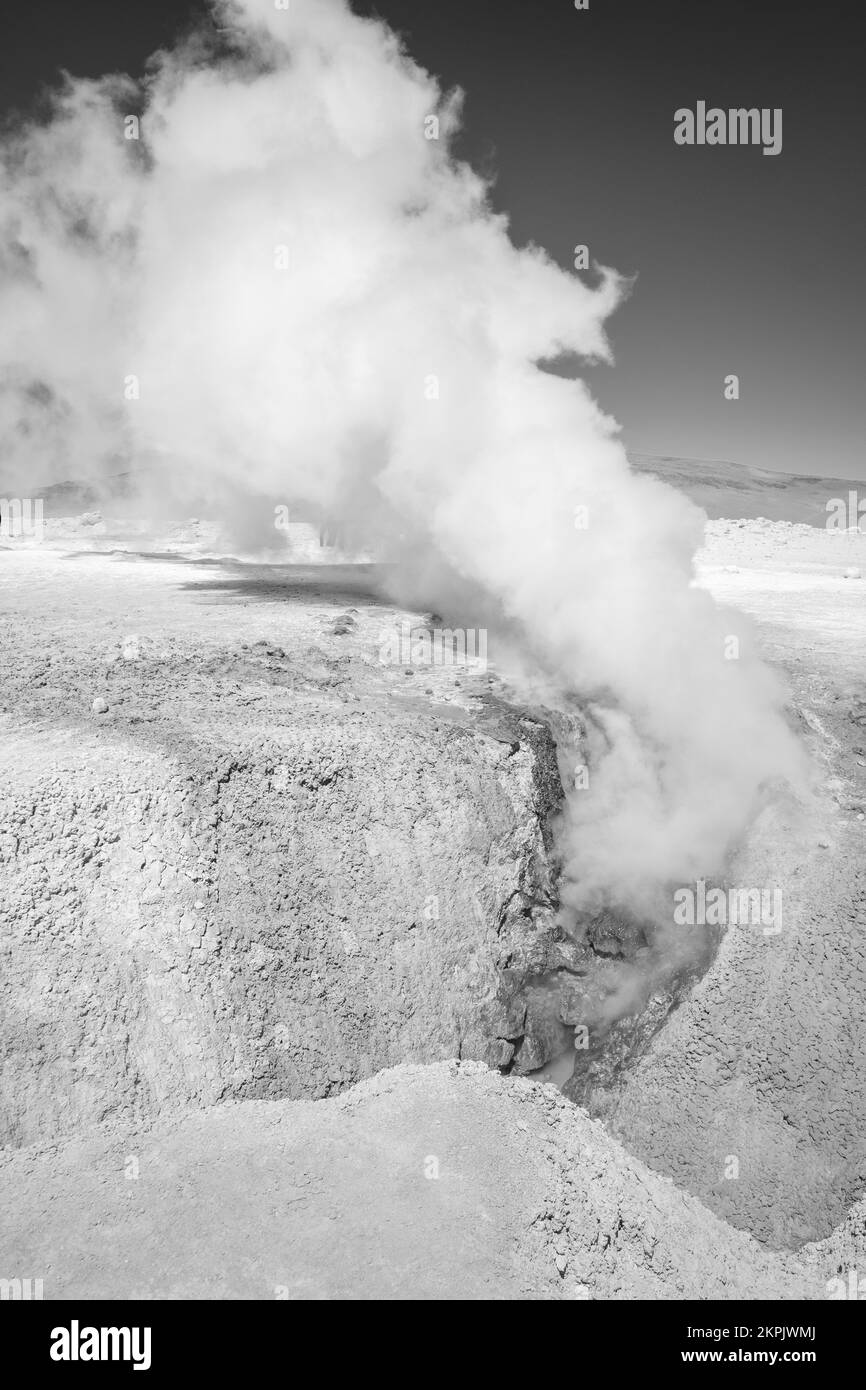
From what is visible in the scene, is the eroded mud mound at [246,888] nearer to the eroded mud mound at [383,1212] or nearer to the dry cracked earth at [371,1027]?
the dry cracked earth at [371,1027]

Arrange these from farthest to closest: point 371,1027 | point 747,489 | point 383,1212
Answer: point 747,489, point 371,1027, point 383,1212

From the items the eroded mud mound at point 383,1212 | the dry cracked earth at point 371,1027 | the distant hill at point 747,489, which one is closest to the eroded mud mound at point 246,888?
the dry cracked earth at point 371,1027

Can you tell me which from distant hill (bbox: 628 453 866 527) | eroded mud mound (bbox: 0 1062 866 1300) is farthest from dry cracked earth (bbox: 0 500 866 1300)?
distant hill (bbox: 628 453 866 527)

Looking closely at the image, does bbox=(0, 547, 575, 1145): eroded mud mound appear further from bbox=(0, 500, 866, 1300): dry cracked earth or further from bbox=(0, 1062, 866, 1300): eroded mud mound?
bbox=(0, 1062, 866, 1300): eroded mud mound

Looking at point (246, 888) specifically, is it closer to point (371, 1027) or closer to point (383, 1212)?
point (371, 1027)

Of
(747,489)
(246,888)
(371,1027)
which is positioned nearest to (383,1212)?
(371,1027)

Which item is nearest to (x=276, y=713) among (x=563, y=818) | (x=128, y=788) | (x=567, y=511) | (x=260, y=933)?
(x=128, y=788)
